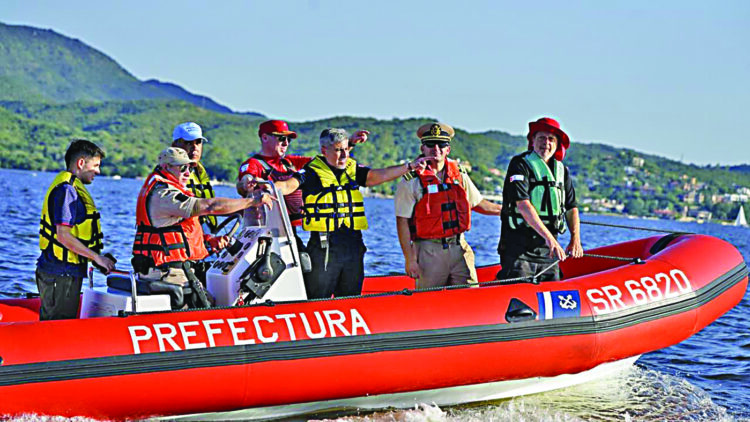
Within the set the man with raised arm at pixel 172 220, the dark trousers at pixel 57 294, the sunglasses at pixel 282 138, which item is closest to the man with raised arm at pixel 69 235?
the dark trousers at pixel 57 294

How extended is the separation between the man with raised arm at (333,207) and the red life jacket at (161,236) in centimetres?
72

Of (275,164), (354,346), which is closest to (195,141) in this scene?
(275,164)

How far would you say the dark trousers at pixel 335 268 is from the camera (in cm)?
587

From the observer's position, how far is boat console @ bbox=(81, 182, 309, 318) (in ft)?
18.0

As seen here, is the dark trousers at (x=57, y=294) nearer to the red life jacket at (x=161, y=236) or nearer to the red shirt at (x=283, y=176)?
the red life jacket at (x=161, y=236)

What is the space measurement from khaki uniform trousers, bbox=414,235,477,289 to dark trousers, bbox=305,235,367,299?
0.42 meters

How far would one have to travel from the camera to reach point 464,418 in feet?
19.1

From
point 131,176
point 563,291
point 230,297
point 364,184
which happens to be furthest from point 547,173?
point 131,176

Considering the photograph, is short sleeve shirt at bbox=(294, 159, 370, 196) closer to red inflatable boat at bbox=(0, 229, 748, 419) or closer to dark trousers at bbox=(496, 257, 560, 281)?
red inflatable boat at bbox=(0, 229, 748, 419)

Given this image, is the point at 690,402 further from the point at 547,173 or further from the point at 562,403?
the point at 547,173

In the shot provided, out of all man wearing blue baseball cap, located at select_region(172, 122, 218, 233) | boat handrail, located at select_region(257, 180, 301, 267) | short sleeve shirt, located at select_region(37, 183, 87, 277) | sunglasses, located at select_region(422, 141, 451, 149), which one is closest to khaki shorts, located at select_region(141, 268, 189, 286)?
short sleeve shirt, located at select_region(37, 183, 87, 277)

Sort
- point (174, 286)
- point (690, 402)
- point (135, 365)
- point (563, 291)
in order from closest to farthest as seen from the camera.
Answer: point (135, 365)
point (174, 286)
point (563, 291)
point (690, 402)

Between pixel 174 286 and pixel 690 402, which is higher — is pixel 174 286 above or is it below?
above

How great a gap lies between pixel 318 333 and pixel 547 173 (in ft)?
6.18
